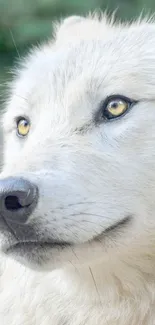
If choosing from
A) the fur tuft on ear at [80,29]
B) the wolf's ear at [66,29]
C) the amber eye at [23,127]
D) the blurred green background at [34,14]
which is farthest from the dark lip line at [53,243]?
the blurred green background at [34,14]

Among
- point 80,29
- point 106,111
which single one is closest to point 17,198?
point 106,111

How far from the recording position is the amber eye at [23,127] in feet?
10.5

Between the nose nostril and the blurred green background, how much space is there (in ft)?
11.2

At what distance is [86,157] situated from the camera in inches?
106

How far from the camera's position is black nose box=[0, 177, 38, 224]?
241 cm

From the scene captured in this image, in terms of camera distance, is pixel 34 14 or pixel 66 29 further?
pixel 34 14

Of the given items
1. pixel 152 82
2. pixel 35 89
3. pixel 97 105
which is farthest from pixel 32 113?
pixel 152 82

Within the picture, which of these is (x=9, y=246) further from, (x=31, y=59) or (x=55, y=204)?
(x=31, y=59)

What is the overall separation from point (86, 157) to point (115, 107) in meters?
0.28

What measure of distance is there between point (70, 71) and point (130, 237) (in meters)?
0.80

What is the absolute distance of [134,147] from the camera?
8.93ft

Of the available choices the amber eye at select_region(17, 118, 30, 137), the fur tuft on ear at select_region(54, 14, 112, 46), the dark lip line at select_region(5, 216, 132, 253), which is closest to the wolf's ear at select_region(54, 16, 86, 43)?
the fur tuft on ear at select_region(54, 14, 112, 46)

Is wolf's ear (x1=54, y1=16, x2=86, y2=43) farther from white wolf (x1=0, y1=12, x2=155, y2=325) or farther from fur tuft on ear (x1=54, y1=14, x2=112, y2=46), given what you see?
white wolf (x1=0, y1=12, x2=155, y2=325)

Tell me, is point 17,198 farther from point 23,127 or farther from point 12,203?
point 23,127
